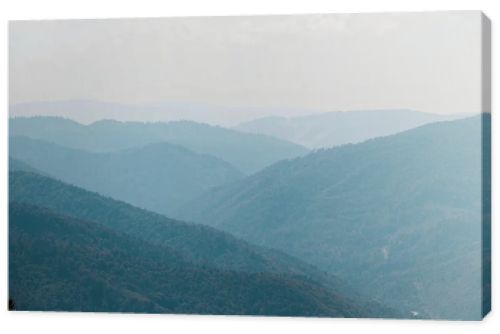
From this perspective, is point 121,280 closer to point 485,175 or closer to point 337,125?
point 337,125

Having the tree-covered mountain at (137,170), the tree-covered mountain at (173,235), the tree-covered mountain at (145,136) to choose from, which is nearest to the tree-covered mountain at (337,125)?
the tree-covered mountain at (145,136)

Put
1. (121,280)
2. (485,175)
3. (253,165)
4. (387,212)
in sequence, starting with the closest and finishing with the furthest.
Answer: (485,175)
(387,212)
(121,280)
(253,165)

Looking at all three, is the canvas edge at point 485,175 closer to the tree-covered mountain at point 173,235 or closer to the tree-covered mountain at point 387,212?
the tree-covered mountain at point 387,212

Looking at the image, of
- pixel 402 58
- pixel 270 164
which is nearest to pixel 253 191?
pixel 270 164

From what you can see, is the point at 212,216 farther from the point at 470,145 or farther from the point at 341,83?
the point at 470,145

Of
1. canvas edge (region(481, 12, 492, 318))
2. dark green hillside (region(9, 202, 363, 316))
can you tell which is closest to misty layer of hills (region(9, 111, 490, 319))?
dark green hillside (region(9, 202, 363, 316))

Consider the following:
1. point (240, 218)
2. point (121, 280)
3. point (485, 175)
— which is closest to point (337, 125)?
point (240, 218)
